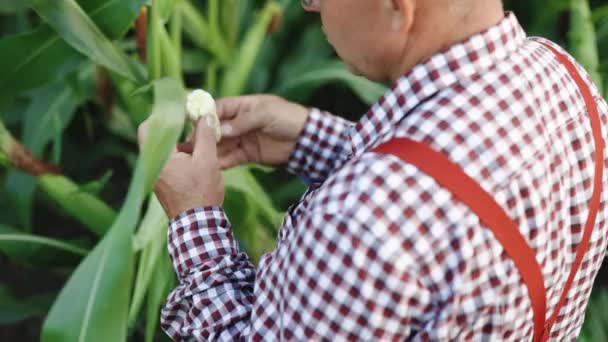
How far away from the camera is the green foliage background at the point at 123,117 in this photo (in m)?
0.52

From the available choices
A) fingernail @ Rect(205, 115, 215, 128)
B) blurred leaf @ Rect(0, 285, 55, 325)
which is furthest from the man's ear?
blurred leaf @ Rect(0, 285, 55, 325)

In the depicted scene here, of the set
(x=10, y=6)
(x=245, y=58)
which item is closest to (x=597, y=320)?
(x=245, y=58)

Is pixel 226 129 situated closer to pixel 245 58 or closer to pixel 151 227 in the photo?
pixel 151 227

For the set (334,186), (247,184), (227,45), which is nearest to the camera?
(334,186)

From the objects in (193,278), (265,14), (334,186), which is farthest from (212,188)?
(265,14)

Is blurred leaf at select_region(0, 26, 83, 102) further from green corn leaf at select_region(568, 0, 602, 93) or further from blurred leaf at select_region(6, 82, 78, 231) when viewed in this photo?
green corn leaf at select_region(568, 0, 602, 93)

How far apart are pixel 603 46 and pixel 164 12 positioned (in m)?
0.69

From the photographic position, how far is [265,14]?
3.45 ft

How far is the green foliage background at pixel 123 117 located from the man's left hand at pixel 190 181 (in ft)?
0.11

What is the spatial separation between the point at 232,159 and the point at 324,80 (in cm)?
44

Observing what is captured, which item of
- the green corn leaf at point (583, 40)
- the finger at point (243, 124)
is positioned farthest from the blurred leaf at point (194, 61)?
the green corn leaf at point (583, 40)

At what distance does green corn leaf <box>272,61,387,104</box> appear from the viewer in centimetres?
113

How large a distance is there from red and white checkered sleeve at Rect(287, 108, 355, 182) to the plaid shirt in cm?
23

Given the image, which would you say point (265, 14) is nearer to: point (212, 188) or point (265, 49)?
point (265, 49)
